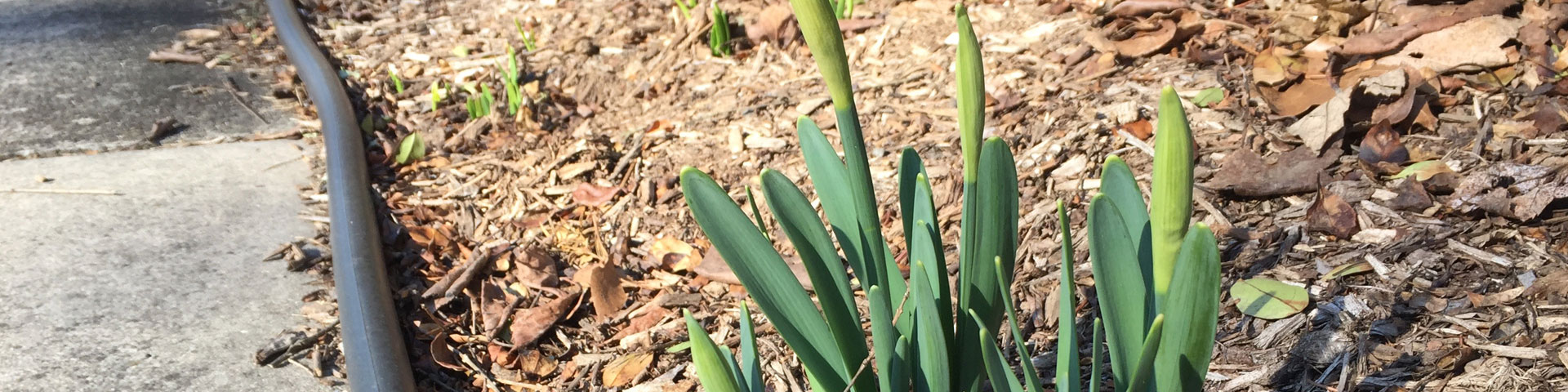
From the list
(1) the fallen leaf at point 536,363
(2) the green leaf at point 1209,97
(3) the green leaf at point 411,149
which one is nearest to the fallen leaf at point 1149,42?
(2) the green leaf at point 1209,97

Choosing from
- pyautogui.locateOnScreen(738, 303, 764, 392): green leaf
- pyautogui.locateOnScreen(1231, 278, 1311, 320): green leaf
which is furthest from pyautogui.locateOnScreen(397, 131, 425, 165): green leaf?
pyautogui.locateOnScreen(1231, 278, 1311, 320): green leaf

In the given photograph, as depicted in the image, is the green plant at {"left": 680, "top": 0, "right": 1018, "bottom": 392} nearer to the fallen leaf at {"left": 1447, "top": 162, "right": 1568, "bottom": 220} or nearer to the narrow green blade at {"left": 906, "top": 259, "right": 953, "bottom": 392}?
the narrow green blade at {"left": 906, "top": 259, "right": 953, "bottom": 392}

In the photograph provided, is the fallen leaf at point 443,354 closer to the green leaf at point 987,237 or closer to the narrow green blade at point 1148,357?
the green leaf at point 987,237

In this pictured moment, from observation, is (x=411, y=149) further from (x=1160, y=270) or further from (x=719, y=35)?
(x=1160, y=270)

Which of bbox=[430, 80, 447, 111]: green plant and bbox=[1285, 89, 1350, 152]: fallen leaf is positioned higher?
bbox=[1285, 89, 1350, 152]: fallen leaf

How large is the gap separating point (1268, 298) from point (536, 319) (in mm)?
1337

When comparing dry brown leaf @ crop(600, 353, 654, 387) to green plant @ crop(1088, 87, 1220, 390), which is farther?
dry brown leaf @ crop(600, 353, 654, 387)

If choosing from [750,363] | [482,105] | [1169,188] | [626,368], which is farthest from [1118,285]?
[482,105]

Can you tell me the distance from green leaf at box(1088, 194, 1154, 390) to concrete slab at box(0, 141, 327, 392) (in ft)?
5.07

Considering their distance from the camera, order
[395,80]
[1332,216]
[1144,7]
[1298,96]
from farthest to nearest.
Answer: [395,80], [1144,7], [1298,96], [1332,216]

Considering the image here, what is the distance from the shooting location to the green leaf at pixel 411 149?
111 inches

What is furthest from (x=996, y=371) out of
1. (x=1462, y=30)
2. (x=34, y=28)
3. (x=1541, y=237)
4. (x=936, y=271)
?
(x=34, y=28)

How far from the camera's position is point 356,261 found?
2088 mm

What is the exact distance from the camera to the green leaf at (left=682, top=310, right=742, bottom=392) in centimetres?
83
